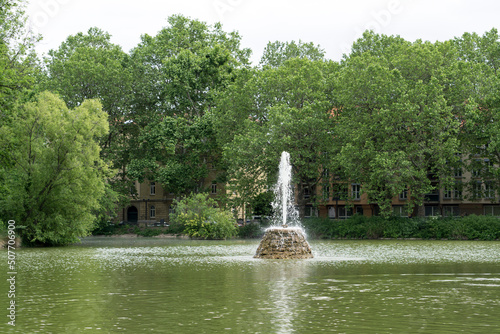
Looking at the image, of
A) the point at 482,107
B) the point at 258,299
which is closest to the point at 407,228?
the point at 482,107

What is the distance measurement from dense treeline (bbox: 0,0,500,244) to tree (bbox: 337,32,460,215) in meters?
0.15

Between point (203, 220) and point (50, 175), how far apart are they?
73.3 ft

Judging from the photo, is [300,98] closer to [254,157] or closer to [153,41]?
[254,157]

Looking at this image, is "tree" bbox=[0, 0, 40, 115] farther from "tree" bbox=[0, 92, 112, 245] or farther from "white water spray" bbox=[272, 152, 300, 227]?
"white water spray" bbox=[272, 152, 300, 227]

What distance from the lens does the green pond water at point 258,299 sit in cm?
1186

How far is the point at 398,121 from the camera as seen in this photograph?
2352 inches

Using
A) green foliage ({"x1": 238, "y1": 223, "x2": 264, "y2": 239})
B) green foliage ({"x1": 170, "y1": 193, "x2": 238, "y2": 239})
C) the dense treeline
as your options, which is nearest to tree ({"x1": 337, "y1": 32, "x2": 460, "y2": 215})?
the dense treeline

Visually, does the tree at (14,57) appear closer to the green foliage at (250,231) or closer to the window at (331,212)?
the green foliage at (250,231)

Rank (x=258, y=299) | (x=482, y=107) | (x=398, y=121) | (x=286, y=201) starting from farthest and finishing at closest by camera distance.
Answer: (x=286, y=201) < (x=482, y=107) < (x=398, y=121) < (x=258, y=299)

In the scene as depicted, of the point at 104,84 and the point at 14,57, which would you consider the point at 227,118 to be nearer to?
the point at 104,84

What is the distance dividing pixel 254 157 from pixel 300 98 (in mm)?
7198

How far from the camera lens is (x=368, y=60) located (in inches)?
2496

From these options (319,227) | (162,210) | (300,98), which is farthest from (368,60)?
(162,210)

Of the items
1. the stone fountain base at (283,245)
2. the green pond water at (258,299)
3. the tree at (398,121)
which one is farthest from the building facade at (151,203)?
the green pond water at (258,299)
